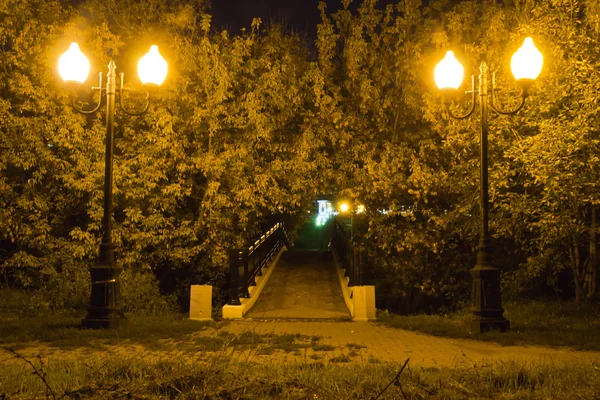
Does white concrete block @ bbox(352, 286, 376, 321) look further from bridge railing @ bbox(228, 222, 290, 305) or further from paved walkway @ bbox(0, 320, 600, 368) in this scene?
bridge railing @ bbox(228, 222, 290, 305)

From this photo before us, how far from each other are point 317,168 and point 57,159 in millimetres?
6983


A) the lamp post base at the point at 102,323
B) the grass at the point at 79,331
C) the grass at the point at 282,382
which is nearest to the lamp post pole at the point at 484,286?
the grass at the point at 282,382

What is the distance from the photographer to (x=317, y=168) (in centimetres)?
1775

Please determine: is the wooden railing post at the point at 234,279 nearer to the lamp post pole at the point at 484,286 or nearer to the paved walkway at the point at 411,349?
the paved walkway at the point at 411,349

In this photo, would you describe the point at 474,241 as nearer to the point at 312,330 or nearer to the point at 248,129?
the point at 248,129

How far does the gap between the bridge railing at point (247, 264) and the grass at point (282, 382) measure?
728 centimetres

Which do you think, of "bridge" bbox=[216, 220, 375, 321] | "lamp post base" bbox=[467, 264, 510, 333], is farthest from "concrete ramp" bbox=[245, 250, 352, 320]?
"lamp post base" bbox=[467, 264, 510, 333]

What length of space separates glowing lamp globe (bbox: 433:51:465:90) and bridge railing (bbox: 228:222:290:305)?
633 centimetres

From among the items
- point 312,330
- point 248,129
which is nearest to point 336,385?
point 312,330

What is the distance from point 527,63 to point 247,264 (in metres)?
8.54

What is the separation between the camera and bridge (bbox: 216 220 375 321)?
1361 centimetres

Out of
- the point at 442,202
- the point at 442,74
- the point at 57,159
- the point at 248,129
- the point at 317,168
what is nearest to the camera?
the point at 442,74

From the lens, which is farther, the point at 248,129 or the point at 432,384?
the point at 248,129

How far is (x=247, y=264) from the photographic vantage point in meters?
15.7
